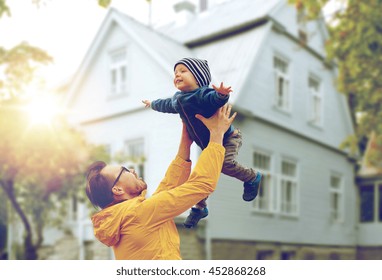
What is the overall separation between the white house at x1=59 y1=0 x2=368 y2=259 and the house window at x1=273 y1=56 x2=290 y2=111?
0.02 metres

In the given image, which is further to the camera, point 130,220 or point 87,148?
point 87,148

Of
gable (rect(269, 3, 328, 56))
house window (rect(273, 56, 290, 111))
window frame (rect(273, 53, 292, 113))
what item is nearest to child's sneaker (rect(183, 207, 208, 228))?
window frame (rect(273, 53, 292, 113))

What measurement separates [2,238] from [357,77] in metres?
9.46

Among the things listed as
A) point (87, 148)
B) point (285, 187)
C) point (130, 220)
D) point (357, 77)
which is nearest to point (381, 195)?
point (357, 77)

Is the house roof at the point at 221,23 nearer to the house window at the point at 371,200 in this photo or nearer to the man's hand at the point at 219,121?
the man's hand at the point at 219,121

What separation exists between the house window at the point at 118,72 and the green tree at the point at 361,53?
15.5ft

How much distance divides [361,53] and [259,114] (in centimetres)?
445

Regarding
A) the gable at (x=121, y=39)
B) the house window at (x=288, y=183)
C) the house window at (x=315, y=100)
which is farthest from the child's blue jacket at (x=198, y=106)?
the house window at (x=315, y=100)

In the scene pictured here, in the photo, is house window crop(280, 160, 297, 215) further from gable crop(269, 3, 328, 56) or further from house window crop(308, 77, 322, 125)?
gable crop(269, 3, 328, 56)

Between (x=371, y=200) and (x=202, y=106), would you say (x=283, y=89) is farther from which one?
(x=371, y=200)

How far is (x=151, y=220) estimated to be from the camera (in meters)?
1.60

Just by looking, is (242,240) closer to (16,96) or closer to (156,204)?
(16,96)

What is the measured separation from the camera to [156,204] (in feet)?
5.14

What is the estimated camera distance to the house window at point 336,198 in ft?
48.6
